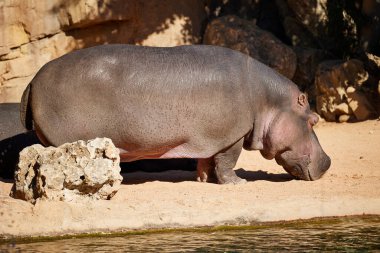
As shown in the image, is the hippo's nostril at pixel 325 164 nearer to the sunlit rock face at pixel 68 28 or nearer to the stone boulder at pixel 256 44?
the stone boulder at pixel 256 44

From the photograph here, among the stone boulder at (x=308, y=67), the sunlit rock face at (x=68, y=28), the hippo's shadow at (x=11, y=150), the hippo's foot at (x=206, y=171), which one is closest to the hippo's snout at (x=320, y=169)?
the hippo's foot at (x=206, y=171)

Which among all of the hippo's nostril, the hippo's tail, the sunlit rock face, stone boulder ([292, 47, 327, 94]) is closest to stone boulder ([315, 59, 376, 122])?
stone boulder ([292, 47, 327, 94])

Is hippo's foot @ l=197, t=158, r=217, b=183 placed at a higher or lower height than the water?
→ higher

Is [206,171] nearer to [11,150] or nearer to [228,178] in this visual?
[228,178]

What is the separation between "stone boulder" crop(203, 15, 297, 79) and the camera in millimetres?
14648

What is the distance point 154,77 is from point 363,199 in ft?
8.72

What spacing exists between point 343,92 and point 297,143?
4.09m

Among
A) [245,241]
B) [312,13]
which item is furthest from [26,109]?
[312,13]

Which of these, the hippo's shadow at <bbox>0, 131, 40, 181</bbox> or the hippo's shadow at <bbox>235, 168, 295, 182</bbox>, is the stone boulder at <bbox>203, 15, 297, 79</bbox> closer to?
the hippo's shadow at <bbox>235, 168, 295, 182</bbox>

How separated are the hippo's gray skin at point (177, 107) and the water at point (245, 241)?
186cm

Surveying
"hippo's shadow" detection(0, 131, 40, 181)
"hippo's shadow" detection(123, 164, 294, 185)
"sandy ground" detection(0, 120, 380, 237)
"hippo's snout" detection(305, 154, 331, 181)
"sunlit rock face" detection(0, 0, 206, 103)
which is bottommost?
"sandy ground" detection(0, 120, 380, 237)

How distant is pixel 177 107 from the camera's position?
953 cm

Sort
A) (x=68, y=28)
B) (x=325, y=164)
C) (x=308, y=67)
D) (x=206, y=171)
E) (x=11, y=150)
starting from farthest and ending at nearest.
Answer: (x=308, y=67) → (x=68, y=28) → (x=11, y=150) → (x=325, y=164) → (x=206, y=171)

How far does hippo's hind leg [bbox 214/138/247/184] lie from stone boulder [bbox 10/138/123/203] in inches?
60.3
